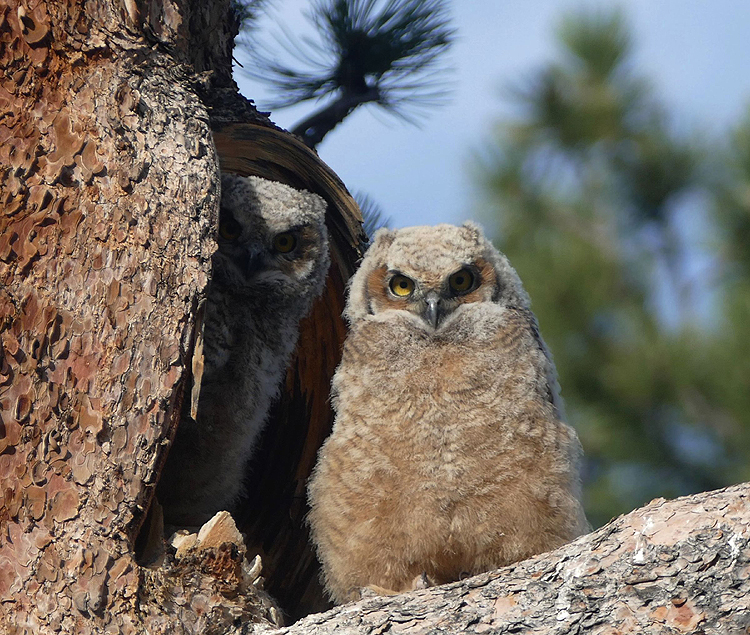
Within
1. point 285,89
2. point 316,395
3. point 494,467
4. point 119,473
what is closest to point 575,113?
point 285,89

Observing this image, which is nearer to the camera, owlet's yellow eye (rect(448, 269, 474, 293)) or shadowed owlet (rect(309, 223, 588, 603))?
shadowed owlet (rect(309, 223, 588, 603))

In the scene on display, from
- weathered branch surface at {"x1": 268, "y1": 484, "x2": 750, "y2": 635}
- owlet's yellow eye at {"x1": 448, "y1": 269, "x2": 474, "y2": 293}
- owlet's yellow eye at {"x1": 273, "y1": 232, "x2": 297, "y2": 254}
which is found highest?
owlet's yellow eye at {"x1": 273, "y1": 232, "x2": 297, "y2": 254}

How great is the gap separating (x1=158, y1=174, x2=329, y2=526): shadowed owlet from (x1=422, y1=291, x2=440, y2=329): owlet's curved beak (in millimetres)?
614

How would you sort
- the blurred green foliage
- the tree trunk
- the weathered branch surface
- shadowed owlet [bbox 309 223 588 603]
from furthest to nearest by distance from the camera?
the blurred green foliage
shadowed owlet [bbox 309 223 588 603]
the tree trunk
the weathered branch surface

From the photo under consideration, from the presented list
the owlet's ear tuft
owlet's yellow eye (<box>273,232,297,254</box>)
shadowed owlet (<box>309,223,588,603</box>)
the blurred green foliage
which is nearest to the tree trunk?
shadowed owlet (<box>309,223,588,603</box>)

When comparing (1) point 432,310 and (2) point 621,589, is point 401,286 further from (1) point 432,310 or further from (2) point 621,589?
(2) point 621,589

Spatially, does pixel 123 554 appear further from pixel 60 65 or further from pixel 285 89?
pixel 285 89

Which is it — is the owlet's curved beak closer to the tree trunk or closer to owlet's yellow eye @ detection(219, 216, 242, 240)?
the tree trunk

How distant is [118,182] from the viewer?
6.09 ft

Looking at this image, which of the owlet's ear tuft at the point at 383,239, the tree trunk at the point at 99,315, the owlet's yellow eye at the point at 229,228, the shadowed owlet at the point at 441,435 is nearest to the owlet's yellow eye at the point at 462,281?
the shadowed owlet at the point at 441,435

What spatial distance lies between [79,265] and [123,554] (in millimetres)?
604

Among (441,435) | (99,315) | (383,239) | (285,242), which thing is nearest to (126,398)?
(99,315)

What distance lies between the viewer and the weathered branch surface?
1.42m

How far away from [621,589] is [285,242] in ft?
4.89
